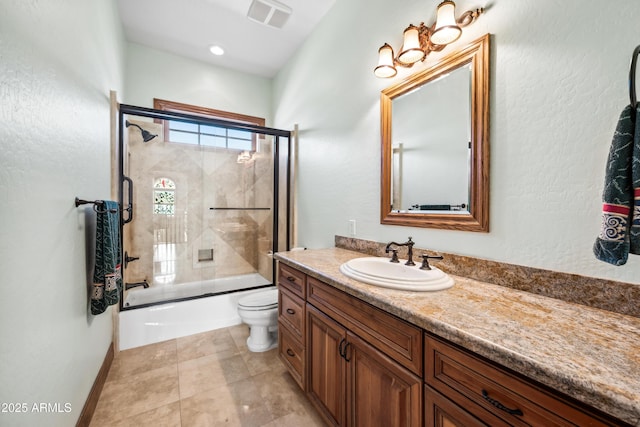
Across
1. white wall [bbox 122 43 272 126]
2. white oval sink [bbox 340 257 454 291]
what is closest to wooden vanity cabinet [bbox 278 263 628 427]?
white oval sink [bbox 340 257 454 291]

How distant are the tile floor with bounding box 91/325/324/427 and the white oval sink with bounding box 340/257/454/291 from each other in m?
0.91

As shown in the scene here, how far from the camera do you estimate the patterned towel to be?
2.19ft

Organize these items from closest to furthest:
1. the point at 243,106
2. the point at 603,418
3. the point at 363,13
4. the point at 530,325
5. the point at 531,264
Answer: the point at 603,418 < the point at 530,325 < the point at 531,264 < the point at 363,13 < the point at 243,106

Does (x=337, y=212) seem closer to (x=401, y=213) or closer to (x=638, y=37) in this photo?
(x=401, y=213)

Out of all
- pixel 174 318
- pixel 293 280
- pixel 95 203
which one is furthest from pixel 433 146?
pixel 174 318

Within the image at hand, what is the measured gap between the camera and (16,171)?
2.62 feet

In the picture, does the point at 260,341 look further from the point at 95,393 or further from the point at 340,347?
the point at 340,347

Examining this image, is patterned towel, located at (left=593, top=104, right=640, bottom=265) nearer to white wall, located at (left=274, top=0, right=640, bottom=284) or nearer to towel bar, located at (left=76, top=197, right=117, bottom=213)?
white wall, located at (left=274, top=0, right=640, bottom=284)

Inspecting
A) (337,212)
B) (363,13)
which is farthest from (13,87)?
(363,13)

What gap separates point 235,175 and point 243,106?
3.12 feet

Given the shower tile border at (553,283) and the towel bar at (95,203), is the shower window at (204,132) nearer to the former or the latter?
the towel bar at (95,203)

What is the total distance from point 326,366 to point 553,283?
1037 millimetres

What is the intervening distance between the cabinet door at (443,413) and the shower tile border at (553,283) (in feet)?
1.87

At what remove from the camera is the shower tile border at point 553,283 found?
0.80m
